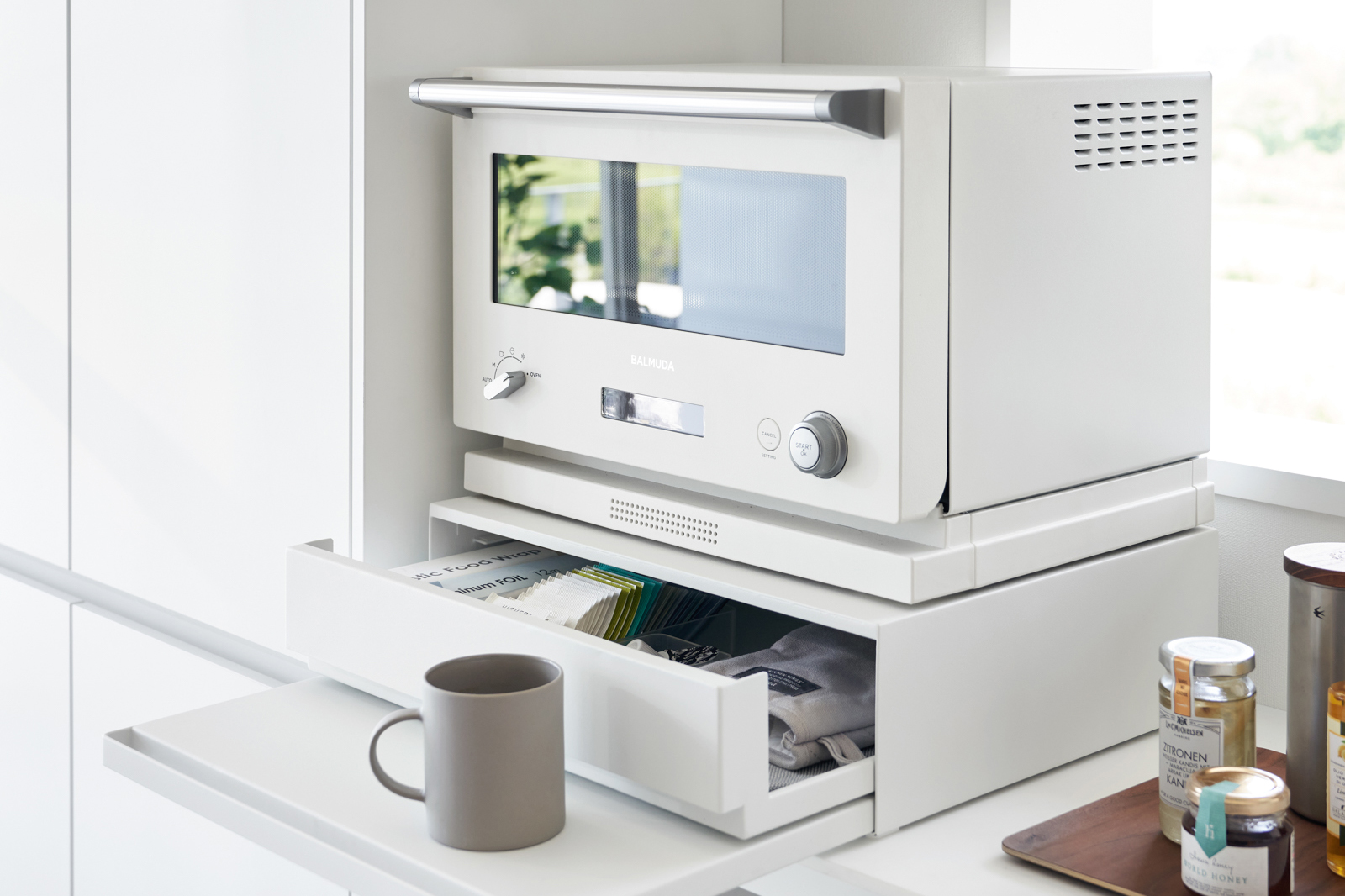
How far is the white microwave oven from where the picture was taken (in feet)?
2.70

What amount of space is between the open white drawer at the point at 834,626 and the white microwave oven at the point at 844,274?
2.7 inches

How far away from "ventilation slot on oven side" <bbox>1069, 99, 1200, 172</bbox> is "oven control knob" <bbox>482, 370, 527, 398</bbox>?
45 cm

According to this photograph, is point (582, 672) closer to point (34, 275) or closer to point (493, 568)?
point (493, 568)

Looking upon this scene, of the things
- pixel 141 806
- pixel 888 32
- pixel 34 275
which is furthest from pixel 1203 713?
pixel 34 275

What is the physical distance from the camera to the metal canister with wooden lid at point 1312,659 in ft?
2.68

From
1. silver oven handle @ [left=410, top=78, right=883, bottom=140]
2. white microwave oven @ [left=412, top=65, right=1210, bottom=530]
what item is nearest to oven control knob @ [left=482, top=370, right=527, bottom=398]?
white microwave oven @ [left=412, top=65, right=1210, bottom=530]

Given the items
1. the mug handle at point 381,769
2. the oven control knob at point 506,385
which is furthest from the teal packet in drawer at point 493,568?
the mug handle at point 381,769

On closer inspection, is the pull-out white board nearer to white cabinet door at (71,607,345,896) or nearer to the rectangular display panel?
the rectangular display panel

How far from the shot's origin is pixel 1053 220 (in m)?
0.88

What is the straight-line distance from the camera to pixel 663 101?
0.90m

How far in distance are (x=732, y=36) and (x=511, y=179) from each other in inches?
14.2

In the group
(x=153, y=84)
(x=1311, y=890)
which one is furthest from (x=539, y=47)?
(x=1311, y=890)

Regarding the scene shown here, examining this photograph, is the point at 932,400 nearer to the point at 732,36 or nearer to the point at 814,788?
the point at 814,788

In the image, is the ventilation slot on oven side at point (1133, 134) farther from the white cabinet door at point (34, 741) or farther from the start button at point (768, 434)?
the white cabinet door at point (34, 741)
